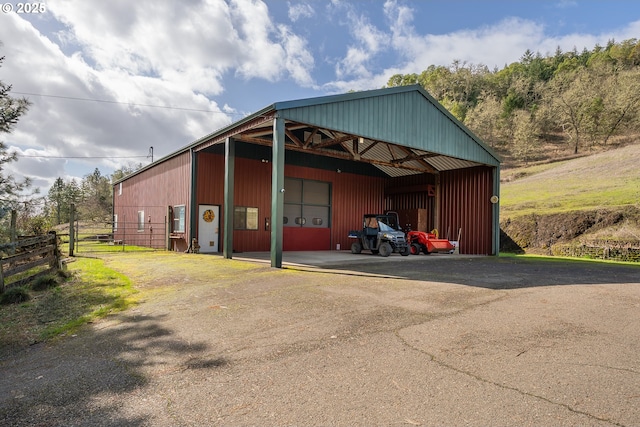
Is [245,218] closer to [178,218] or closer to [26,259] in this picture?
[178,218]

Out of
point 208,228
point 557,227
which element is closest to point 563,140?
point 557,227

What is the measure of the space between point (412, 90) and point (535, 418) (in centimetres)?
1310

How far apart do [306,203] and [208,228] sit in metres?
5.01

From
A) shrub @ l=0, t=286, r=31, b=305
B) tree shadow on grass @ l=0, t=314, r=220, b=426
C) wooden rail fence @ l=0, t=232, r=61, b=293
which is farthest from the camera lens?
wooden rail fence @ l=0, t=232, r=61, b=293

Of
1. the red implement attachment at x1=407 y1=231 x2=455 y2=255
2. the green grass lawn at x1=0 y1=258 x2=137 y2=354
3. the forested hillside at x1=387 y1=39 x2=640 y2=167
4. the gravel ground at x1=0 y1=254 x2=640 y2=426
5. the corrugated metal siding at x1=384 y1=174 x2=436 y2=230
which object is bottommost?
the green grass lawn at x1=0 y1=258 x2=137 y2=354

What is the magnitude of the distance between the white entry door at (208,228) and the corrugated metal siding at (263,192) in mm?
295

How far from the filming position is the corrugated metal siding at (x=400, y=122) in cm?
Result: 1089

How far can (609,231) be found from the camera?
1652cm

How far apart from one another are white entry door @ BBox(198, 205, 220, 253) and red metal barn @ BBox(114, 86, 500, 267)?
44 mm

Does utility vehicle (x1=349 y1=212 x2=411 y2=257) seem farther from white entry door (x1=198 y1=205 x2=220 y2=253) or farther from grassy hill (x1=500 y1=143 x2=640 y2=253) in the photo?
grassy hill (x1=500 y1=143 x2=640 y2=253)

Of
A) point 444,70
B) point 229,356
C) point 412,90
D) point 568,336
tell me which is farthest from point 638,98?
point 229,356

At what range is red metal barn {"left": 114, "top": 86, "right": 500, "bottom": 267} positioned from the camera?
12.1m

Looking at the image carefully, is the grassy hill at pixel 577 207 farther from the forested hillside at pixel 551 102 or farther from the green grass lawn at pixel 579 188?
the forested hillside at pixel 551 102

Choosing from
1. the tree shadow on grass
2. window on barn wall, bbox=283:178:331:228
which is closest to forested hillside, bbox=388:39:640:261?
window on barn wall, bbox=283:178:331:228
